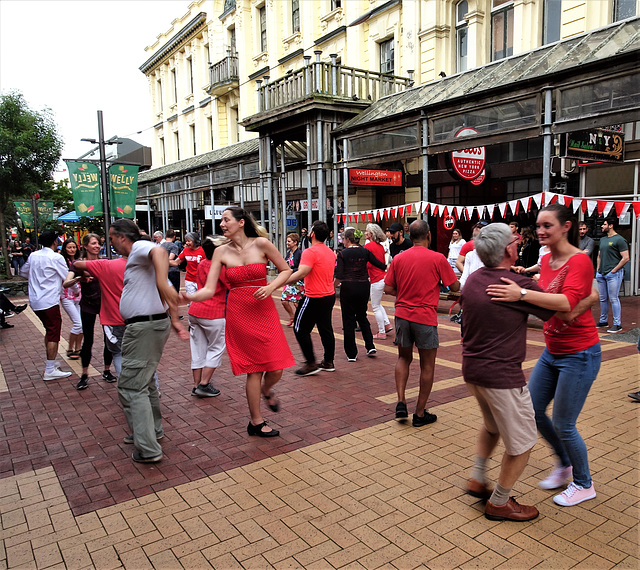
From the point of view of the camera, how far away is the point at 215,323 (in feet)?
18.6

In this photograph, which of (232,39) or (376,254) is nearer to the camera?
(376,254)

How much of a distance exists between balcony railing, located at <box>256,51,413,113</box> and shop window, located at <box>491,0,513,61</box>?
2769 millimetres

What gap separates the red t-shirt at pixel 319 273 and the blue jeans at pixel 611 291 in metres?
5.12

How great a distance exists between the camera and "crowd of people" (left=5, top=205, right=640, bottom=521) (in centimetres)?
294

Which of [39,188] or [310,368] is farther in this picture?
[39,188]

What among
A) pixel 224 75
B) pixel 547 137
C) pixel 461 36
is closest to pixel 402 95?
pixel 461 36

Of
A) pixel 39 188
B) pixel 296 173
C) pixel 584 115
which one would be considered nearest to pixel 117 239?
pixel 584 115

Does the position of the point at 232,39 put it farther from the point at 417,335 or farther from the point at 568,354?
the point at 568,354

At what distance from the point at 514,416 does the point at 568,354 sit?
1.86ft

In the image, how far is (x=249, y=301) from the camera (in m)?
4.24

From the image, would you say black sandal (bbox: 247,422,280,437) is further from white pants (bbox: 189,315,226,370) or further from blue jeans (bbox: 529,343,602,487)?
blue jeans (bbox: 529,343,602,487)

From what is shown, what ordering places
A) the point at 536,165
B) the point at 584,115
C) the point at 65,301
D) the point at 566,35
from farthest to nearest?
the point at 536,165
the point at 566,35
the point at 584,115
the point at 65,301

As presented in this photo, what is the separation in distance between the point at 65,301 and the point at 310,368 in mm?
3801

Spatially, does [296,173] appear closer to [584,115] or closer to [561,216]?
[584,115]
